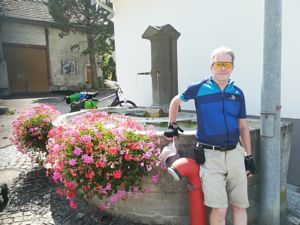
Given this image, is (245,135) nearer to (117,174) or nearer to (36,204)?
(117,174)

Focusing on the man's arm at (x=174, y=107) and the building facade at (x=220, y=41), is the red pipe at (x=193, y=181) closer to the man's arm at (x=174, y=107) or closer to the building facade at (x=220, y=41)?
the man's arm at (x=174, y=107)

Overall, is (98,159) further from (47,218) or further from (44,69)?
(44,69)

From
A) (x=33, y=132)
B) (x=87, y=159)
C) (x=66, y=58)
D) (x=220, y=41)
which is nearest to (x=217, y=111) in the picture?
(x=87, y=159)

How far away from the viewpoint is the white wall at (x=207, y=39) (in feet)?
17.4

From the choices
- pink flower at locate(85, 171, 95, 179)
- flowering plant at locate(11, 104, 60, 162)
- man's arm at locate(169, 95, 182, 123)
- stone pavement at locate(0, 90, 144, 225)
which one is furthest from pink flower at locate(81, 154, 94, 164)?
flowering plant at locate(11, 104, 60, 162)

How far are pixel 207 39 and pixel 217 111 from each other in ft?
14.8

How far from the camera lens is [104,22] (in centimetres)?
1934

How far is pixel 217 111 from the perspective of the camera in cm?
249

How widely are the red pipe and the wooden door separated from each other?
61.4 feet

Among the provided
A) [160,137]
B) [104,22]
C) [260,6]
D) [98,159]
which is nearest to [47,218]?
[98,159]

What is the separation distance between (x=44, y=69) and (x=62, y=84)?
1.56m

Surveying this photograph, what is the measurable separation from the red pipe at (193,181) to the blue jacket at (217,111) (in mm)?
254

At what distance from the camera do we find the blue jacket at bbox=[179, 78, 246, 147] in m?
2.50

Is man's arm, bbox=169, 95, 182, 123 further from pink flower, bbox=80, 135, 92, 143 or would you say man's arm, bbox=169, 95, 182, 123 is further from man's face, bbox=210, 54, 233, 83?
pink flower, bbox=80, 135, 92, 143
